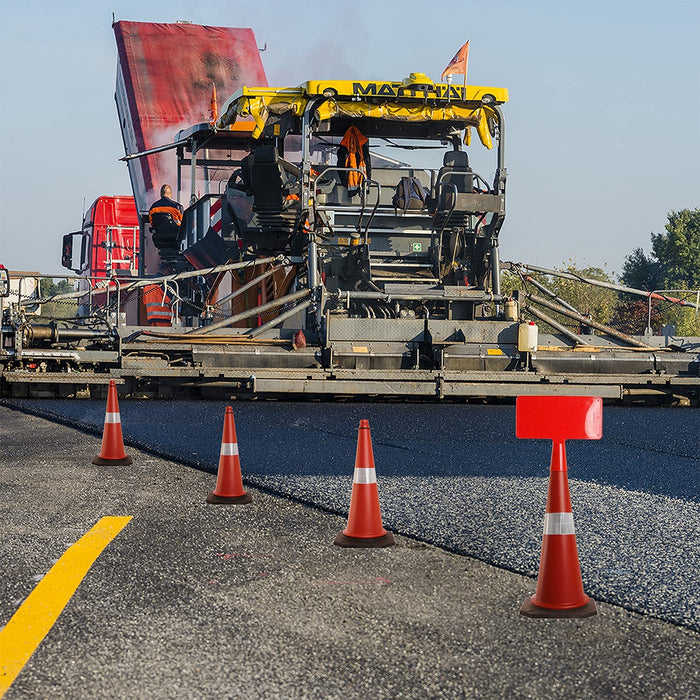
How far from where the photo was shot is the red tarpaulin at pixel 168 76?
2192cm

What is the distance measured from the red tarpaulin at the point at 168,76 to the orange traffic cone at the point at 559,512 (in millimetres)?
17528

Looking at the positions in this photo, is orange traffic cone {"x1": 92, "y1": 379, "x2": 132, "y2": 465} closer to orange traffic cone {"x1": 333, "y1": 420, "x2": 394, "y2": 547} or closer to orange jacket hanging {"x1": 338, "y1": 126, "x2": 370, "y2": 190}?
orange traffic cone {"x1": 333, "y1": 420, "x2": 394, "y2": 547}

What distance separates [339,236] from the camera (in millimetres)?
13875

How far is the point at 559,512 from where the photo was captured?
14.0 ft

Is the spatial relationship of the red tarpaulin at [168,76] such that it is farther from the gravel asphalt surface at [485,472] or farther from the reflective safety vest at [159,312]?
the gravel asphalt surface at [485,472]

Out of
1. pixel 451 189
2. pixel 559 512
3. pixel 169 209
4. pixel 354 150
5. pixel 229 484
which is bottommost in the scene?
pixel 229 484

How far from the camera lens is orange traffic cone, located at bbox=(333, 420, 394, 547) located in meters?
5.43

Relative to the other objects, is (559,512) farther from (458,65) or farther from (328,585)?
(458,65)

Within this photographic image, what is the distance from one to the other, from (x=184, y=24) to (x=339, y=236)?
11.4 m

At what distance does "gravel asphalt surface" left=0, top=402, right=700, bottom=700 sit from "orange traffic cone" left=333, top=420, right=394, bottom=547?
4.2 inches

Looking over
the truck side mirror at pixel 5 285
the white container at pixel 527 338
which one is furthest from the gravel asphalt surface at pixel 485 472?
the truck side mirror at pixel 5 285

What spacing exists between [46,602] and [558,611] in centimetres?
204

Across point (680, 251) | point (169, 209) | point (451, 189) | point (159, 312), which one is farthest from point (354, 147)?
point (680, 251)

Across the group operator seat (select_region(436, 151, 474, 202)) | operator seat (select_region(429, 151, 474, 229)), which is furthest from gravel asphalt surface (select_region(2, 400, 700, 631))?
operator seat (select_region(436, 151, 474, 202))
